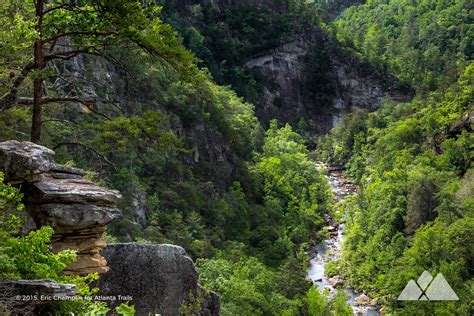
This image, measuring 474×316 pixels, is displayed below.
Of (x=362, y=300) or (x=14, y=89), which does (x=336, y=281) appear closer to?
(x=362, y=300)

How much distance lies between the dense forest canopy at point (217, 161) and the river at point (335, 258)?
3.94 feet

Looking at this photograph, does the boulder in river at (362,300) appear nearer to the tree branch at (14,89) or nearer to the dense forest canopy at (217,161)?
the dense forest canopy at (217,161)

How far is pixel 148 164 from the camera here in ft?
158

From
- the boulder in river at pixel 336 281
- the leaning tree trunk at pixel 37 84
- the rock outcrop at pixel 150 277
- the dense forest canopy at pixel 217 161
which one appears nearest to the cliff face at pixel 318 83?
the dense forest canopy at pixel 217 161

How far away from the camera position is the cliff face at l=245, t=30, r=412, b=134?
11619cm

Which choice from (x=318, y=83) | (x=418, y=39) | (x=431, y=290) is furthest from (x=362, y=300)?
(x=418, y=39)

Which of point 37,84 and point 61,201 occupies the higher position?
point 37,84

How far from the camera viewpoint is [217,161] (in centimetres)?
6234

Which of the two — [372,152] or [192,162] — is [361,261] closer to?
[192,162]

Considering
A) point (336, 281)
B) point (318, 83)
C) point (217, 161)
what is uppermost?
point (318, 83)

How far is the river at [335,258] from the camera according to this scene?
50.8 metres

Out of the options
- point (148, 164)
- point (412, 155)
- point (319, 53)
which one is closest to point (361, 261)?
point (412, 155)

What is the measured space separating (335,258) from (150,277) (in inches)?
1906

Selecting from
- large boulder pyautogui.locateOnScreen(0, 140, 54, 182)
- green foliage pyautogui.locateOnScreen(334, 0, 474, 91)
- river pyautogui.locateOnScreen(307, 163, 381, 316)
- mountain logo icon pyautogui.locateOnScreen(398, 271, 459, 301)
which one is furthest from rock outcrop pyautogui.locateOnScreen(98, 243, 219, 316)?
green foliage pyautogui.locateOnScreen(334, 0, 474, 91)
